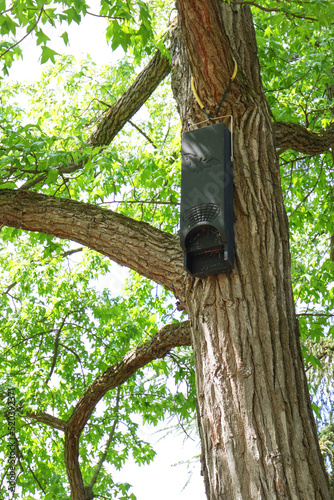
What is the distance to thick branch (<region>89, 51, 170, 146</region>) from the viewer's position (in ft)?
19.9

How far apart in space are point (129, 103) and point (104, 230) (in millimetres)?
3539

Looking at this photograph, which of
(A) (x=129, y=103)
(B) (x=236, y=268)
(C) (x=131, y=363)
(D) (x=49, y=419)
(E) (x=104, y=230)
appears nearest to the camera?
(B) (x=236, y=268)

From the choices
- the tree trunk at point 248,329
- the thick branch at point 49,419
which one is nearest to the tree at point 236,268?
the tree trunk at point 248,329

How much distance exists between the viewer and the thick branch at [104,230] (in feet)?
8.95

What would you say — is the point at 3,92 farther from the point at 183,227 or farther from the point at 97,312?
the point at 183,227

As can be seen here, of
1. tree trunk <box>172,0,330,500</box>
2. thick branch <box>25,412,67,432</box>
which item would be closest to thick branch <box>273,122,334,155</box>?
tree trunk <box>172,0,330,500</box>

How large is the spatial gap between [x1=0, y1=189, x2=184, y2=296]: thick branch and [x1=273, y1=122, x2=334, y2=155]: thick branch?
3.20 feet

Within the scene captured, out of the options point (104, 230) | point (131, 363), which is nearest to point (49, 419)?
point (131, 363)

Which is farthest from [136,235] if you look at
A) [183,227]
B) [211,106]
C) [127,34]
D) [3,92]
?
[3,92]

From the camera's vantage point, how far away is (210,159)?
94.7 inches

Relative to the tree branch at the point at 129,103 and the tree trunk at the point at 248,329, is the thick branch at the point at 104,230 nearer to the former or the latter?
the tree trunk at the point at 248,329

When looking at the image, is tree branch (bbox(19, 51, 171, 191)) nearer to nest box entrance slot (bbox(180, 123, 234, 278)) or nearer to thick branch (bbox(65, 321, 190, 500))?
thick branch (bbox(65, 321, 190, 500))

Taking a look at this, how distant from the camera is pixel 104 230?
2924 millimetres

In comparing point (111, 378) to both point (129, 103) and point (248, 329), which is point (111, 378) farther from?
point (129, 103)
